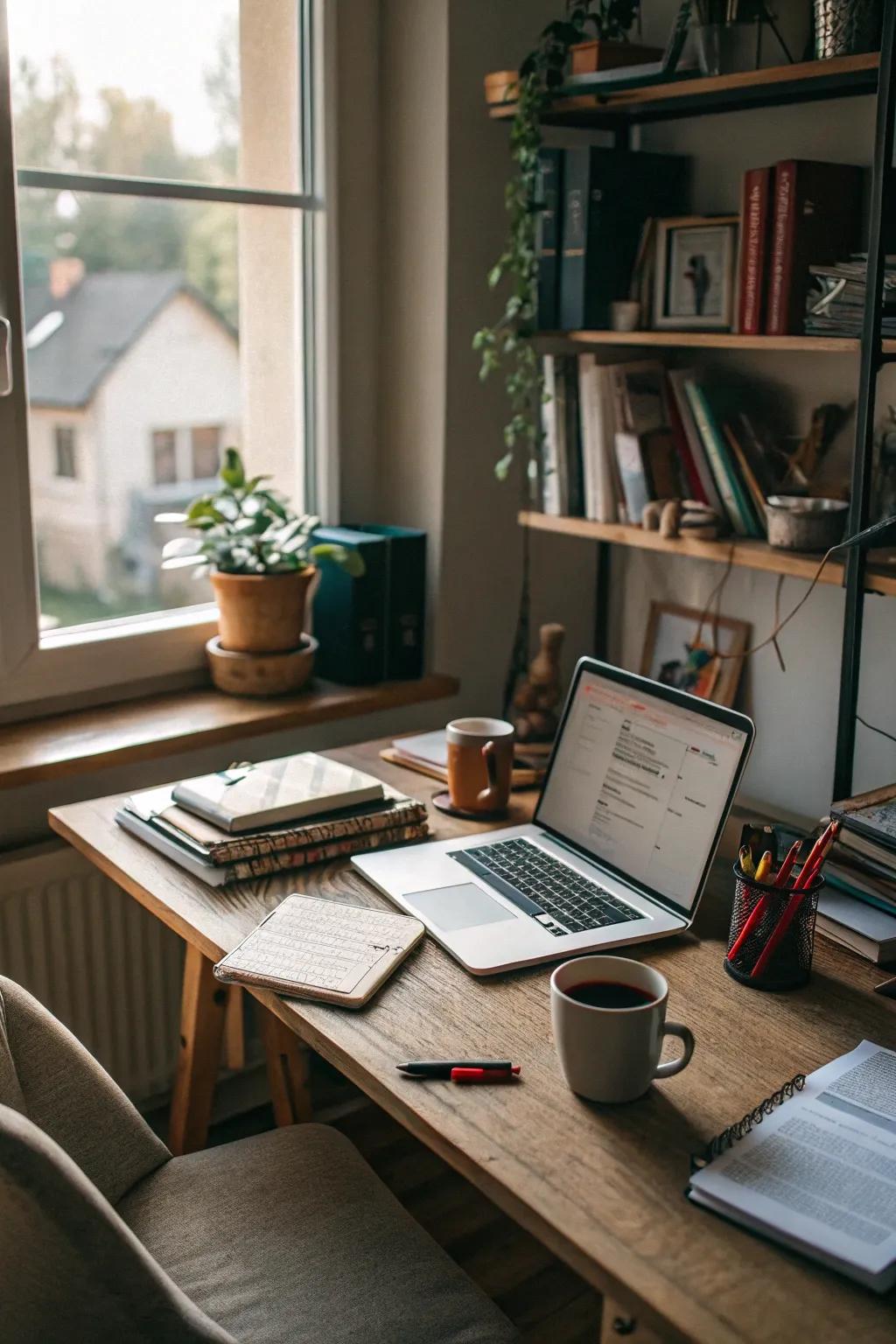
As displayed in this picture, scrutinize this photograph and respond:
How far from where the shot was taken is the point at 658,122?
2.30 meters

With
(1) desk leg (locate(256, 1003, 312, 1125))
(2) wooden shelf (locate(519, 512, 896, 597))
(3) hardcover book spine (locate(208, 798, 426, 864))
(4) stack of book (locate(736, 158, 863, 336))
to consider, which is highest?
(4) stack of book (locate(736, 158, 863, 336))

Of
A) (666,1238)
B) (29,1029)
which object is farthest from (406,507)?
(666,1238)

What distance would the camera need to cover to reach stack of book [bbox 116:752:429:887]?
1.62 m

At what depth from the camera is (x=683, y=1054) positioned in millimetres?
1192

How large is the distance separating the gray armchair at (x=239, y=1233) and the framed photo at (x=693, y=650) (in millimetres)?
1133

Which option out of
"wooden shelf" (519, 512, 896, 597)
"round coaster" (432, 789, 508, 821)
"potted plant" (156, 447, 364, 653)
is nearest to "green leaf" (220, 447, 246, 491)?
"potted plant" (156, 447, 364, 653)

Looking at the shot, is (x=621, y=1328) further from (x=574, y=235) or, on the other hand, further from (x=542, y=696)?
(x=574, y=235)

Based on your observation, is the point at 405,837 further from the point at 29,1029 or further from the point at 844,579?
the point at 844,579

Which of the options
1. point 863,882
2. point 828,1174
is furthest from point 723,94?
point 828,1174

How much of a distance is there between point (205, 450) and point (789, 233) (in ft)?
3.49

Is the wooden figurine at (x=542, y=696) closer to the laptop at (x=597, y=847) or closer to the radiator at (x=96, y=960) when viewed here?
the laptop at (x=597, y=847)

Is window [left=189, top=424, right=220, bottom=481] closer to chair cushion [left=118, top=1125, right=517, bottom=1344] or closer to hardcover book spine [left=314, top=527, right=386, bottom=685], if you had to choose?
hardcover book spine [left=314, top=527, right=386, bottom=685]

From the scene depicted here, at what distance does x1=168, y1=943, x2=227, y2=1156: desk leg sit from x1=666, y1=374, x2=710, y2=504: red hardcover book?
105 centimetres

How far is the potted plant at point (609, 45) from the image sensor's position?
2.00 metres
